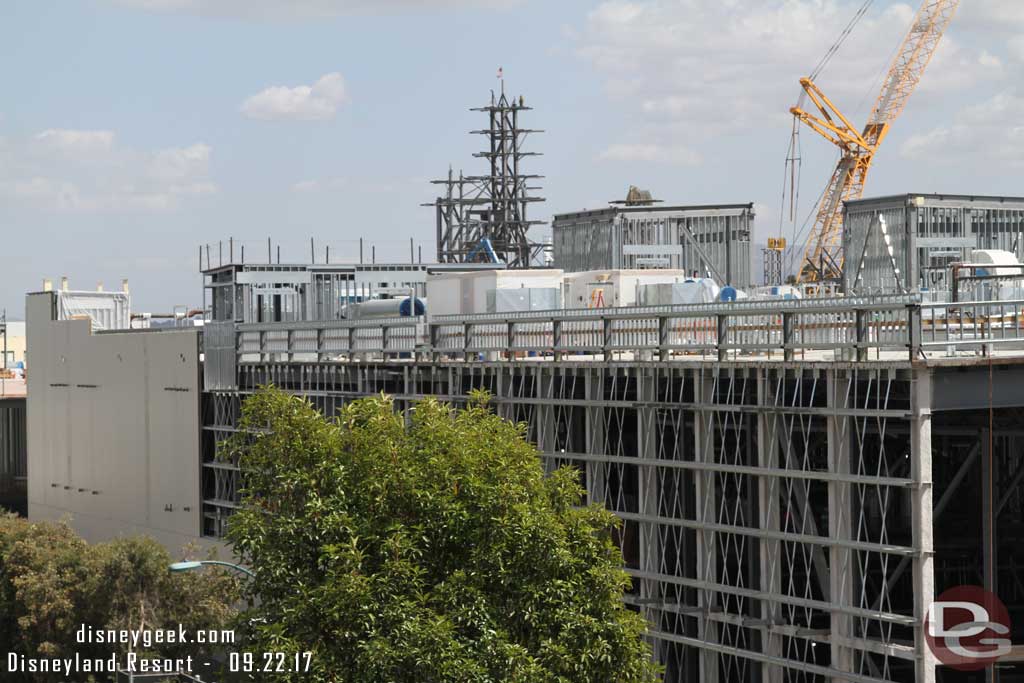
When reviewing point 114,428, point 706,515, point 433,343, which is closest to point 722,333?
point 706,515

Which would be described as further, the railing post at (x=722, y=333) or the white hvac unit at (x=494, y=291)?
the white hvac unit at (x=494, y=291)

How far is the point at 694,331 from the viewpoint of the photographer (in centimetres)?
2934

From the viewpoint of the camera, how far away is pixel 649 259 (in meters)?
64.8

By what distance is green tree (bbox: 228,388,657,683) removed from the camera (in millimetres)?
20016

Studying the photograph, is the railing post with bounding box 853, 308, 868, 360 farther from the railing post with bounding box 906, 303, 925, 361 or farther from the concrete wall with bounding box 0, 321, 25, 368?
the concrete wall with bounding box 0, 321, 25, 368

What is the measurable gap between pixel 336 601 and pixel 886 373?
9.66 meters

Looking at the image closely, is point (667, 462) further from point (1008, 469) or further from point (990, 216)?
point (990, 216)

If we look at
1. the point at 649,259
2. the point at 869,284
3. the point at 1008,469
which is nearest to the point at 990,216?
the point at 869,284

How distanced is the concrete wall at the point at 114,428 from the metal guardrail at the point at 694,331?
289 inches

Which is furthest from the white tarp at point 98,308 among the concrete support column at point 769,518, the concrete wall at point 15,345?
the concrete wall at point 15,345

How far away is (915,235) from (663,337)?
3169 centimetres

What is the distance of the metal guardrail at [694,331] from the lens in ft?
78.0

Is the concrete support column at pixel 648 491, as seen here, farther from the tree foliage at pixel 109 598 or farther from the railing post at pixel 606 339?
the tree foliage at pixel 109 598

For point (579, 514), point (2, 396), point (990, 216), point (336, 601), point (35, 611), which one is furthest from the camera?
point (2, 396)
